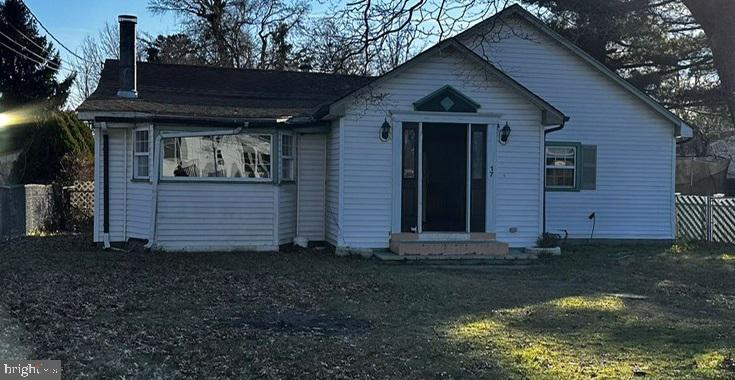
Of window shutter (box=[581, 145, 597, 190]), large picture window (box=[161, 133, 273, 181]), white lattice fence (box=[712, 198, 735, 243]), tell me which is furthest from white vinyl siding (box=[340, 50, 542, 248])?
white lattice fence (box=[712, 198, 735, 243])

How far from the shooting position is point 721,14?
43.2 ft

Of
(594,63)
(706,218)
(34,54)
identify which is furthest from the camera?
(34,54)

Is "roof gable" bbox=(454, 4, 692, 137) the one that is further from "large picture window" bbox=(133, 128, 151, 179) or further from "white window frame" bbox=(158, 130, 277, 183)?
"large picture window" bbox=(133, 128, 151, 179)

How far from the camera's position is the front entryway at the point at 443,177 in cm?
1345

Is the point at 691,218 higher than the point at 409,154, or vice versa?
the point at 409,154

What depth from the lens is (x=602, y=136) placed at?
16.5m

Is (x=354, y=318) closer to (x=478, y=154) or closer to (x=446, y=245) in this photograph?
(x=446, y=245)

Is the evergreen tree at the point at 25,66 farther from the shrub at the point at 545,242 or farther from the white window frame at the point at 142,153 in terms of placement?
the shrub at the point at 545,242

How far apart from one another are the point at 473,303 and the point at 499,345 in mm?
2268

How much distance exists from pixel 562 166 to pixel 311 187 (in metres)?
6.22

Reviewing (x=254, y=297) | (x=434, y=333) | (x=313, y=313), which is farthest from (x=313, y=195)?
(x=434, y=333)

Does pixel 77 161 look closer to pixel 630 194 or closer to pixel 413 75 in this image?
pixel 413 75

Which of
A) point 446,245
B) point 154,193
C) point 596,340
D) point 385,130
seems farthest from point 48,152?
point 596,340

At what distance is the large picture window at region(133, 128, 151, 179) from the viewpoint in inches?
533
